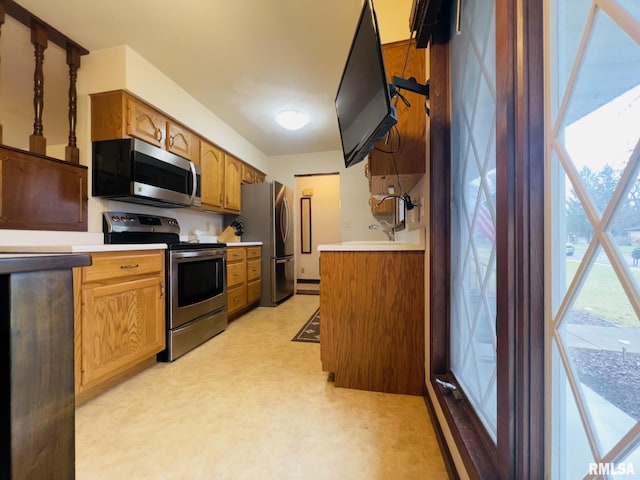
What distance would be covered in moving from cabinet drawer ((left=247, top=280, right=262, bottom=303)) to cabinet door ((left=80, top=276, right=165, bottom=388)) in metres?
1.53

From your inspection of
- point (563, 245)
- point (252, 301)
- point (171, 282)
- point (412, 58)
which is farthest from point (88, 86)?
point (563, 245)

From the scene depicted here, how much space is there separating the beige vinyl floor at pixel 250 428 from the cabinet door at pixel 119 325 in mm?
175

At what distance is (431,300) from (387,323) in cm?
34

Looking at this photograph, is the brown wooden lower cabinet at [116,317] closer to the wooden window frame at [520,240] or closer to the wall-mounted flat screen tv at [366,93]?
the wall-mounted flat screen tv at [366,93]

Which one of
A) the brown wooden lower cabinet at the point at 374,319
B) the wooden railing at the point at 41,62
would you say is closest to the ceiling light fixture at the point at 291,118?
the wooden railing at the point at 41,62

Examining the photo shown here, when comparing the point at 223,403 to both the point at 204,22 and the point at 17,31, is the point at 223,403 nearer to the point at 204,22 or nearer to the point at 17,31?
the point at 204,22

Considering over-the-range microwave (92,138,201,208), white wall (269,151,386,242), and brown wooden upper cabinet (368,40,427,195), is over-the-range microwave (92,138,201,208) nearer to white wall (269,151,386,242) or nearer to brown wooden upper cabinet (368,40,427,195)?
brown wooden upper cabinet (368,40,427,195)

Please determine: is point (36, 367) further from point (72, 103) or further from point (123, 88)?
point (72, 103)

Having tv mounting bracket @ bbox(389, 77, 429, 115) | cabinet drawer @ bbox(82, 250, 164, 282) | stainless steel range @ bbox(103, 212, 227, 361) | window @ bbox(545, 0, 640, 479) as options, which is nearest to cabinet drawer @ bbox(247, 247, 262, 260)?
stainless steel range @ bbox(103, 212, 227, 361)

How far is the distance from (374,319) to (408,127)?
43.5 inches

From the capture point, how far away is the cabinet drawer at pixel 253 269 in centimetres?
356

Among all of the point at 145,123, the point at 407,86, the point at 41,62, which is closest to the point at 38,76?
→ the point at 41,62

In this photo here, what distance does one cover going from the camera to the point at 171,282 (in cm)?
210

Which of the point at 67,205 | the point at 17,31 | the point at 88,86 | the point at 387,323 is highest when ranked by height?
the point at 17,31
